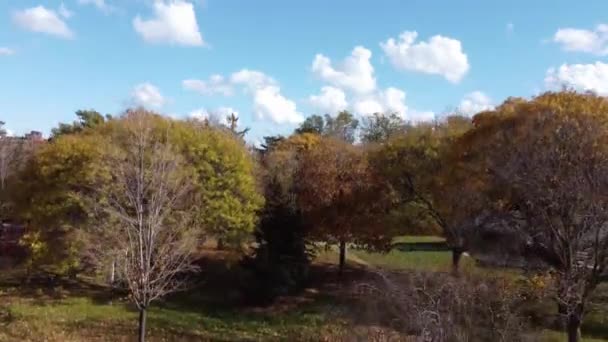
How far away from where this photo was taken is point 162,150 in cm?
1898

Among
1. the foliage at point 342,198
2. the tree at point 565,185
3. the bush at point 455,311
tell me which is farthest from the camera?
the foliage at point 342,198

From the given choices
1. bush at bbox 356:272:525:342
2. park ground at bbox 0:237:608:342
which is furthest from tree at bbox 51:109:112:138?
Result: bush at bbox 356:272:525:342

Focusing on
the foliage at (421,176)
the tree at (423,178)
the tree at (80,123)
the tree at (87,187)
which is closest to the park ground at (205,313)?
the tree at (87,187)

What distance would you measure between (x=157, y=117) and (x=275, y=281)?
28.1ft

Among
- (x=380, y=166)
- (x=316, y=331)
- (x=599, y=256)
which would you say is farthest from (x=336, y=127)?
(x=599, y=256)

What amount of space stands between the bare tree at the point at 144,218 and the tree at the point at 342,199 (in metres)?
8.89

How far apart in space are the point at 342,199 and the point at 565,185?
14.1 meters

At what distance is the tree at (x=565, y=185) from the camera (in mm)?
15438

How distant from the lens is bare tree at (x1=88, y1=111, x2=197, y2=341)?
16.6m

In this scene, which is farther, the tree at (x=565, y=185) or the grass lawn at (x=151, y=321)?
the grass lawn at (x=151, y=321)

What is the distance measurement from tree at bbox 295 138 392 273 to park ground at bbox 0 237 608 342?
2295 millimetres

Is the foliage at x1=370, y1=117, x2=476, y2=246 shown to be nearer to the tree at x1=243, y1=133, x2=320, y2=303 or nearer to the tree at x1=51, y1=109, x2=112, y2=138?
the tree at x1=243, y1=133, x2=320, y2=303

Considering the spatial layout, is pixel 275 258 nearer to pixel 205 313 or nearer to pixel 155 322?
pixel 205 313

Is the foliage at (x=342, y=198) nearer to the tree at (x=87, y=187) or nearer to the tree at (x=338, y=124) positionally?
the tree at (x=87, y=187)
